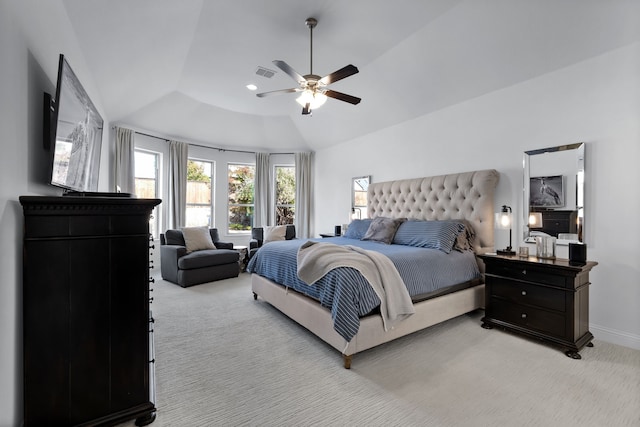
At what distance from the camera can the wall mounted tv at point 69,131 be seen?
161cm

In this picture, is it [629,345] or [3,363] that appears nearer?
[3,363]

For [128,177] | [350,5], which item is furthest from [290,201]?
[350,5]

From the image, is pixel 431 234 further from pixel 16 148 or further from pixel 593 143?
pixel 16 148

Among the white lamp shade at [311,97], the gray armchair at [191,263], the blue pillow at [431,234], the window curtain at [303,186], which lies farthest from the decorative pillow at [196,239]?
the blue pillow at [431,234]

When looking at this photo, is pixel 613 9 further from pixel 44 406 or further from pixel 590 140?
pixel 44 406

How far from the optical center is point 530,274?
9.04 feet

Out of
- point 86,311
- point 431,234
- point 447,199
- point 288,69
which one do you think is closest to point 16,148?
point 86,311

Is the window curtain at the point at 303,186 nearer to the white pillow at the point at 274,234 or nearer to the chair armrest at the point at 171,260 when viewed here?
the white pillow at the point at 274,234

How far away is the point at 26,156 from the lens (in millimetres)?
1495

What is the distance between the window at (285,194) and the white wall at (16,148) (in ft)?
18.5

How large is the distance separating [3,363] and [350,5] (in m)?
3.61

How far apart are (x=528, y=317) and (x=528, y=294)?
0.72 ft

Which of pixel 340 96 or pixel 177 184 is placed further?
pixel 177 184

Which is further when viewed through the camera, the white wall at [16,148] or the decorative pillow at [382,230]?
the decorative pillow at [382,230]
